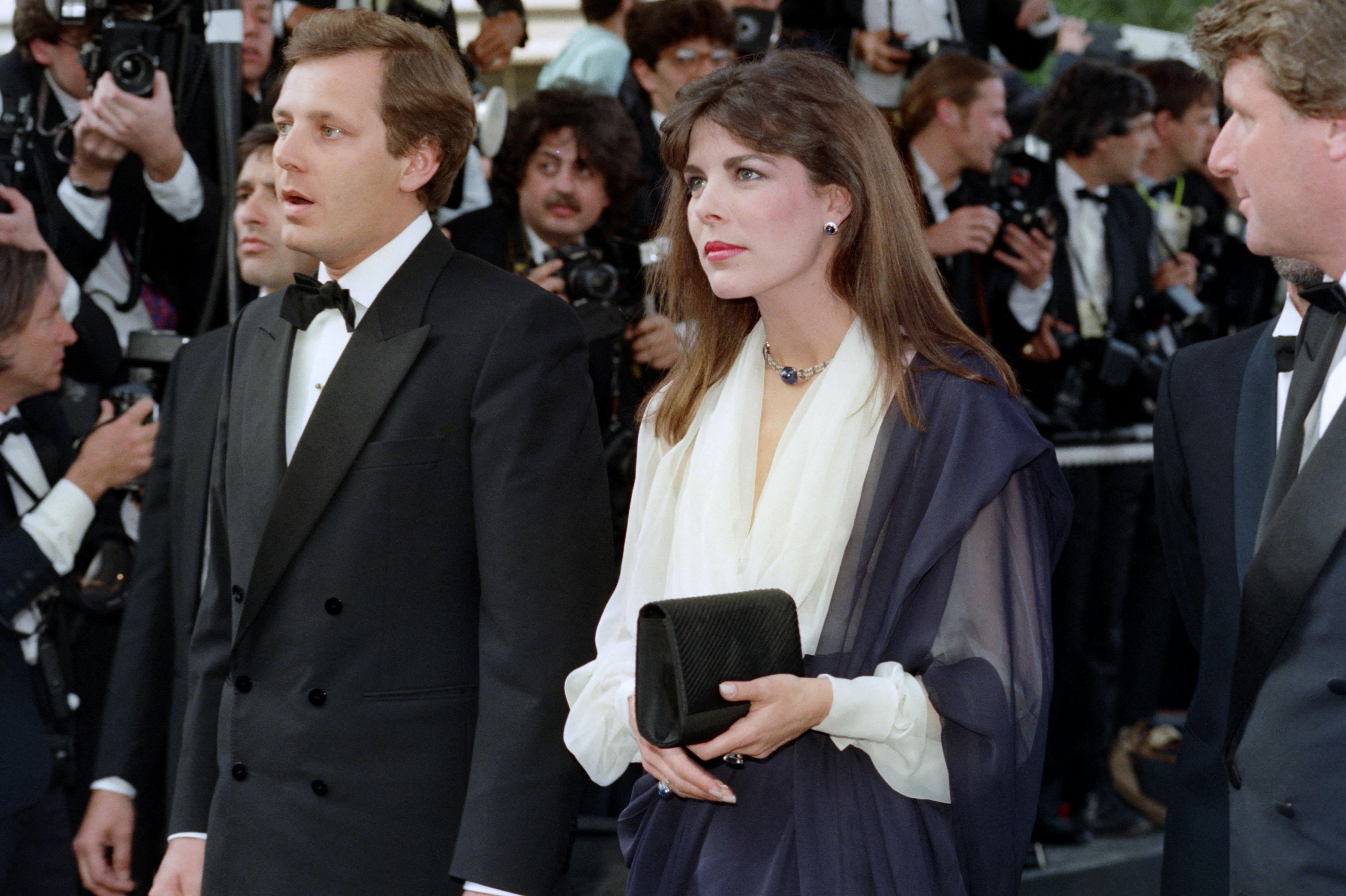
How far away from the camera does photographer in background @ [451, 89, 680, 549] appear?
4.09 m

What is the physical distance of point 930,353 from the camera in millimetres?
2049

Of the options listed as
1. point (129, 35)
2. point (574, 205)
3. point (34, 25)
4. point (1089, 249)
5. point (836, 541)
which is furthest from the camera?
point (1089, 249)

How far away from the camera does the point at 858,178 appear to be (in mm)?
2107

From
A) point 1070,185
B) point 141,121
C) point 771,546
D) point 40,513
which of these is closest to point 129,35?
point 141,121

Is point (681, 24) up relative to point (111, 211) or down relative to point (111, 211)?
up

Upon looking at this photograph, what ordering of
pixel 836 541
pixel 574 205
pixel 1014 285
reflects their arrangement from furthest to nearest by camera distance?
pixel 1014 285
pixel 574 205
pixel 836 541

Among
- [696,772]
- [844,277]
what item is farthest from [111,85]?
[696,772]

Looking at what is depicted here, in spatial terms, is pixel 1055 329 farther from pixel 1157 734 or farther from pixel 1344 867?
pixel 1344 867

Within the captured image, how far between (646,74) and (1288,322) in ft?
9.00

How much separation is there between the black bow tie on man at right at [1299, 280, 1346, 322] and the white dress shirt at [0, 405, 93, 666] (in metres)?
2.39

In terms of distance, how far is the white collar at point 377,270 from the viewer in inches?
90.9

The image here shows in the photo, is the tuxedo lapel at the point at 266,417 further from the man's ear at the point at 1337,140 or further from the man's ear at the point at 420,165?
the man's ear at the point at 1337,140

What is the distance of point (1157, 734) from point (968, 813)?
381 centimetres

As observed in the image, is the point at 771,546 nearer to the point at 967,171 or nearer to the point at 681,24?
the point at 681,24
